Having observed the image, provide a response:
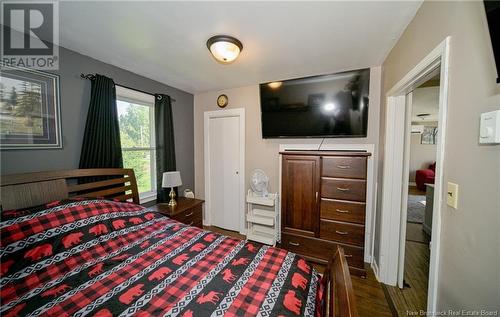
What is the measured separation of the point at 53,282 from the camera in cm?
113

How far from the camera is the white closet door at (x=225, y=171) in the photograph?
3260 mm

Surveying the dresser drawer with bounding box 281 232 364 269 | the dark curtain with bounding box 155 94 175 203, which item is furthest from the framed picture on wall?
the dresser drawer with bounding box 281 232 364 269

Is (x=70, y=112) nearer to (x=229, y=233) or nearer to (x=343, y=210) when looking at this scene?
(x=229, y=233)

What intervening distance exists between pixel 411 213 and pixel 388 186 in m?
2.98

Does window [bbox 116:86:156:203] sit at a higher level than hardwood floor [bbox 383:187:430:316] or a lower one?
higher

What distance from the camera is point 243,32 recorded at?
1618 millimetres

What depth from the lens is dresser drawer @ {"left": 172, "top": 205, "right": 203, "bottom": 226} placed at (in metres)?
2.53

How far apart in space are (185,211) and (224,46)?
6.86ft

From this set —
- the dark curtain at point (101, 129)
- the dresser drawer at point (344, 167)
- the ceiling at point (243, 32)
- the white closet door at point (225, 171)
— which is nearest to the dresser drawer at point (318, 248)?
the dresser drawer at point (344, 167)

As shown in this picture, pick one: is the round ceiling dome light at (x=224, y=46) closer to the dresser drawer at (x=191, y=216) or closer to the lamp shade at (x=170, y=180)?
the lamp shade at (x=170, y=180)

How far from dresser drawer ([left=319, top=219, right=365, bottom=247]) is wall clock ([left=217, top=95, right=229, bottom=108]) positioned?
7.66 feet

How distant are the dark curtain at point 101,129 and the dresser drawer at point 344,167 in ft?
8.17

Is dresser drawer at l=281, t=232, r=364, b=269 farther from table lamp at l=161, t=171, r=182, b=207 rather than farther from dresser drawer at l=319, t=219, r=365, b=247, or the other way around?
table lamp at l=161, t=171, r=182, b=207

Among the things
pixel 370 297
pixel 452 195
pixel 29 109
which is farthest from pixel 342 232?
pixel 29 109
